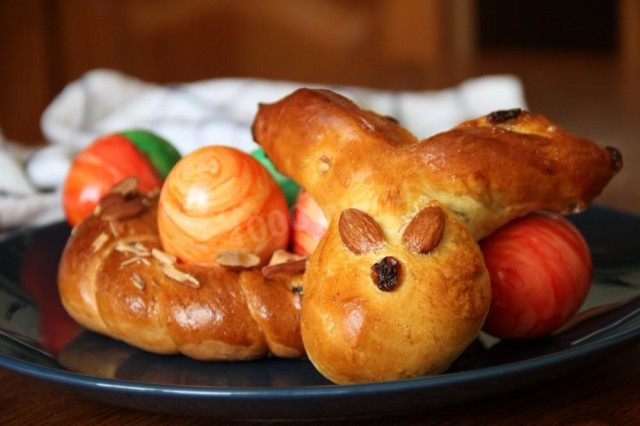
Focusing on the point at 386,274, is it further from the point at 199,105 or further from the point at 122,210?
the point at 199,105

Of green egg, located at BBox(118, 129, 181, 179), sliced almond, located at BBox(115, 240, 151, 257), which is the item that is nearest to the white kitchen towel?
green egg, located at BBox(118, 129, 181, 179)

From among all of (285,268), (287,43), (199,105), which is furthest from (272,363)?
(287,43)

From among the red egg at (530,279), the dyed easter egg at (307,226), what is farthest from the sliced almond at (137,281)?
the red egg at (530,279)

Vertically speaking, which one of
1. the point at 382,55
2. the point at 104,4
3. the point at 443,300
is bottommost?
the point at 382,55

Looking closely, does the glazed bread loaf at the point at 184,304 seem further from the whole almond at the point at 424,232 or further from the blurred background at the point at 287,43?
the blurred background at the point at 287,43

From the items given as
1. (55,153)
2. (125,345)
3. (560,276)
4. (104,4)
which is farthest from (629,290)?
(104,4)

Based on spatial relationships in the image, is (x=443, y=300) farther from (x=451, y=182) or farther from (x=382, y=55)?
(x=382, y=55)
